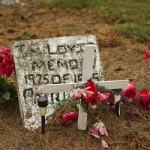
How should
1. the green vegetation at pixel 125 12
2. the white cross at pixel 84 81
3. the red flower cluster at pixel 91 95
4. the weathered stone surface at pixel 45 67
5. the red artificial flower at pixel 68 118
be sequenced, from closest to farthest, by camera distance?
the red flower cluster at pixel 91 95 → the white cross at pixel 84 81 → the red artificial flower at pixel 68 118 → the weathered stone surface at pixel 45 67 → the green vegetation at pixel 125 12

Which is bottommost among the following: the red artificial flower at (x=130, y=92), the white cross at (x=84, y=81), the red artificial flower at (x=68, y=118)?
the red artificial flower at (x=68, y=118)

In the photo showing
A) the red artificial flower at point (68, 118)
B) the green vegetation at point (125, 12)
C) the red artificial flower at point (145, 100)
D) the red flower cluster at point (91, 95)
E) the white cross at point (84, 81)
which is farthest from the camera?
the green vegetation at point (125, 12)

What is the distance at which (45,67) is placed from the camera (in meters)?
5.40

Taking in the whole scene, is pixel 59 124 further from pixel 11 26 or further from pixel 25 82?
pixel 11 26

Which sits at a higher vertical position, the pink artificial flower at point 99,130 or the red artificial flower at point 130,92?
the red artificial flower at point 130,92

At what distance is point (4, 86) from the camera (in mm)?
5500

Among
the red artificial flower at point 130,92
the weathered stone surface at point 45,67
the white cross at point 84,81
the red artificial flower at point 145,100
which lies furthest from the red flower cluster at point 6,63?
the red artificial flower at point 145,100

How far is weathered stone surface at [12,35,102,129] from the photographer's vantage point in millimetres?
5266

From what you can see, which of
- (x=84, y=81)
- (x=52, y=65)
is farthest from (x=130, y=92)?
(x=52, y=65)

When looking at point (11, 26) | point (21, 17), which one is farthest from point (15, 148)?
point (21, 17)

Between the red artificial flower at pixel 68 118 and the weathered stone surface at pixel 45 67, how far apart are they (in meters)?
0.27

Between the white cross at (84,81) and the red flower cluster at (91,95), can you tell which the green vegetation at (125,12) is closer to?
the white cross at (84,81)

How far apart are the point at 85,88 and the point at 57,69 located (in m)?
0.79

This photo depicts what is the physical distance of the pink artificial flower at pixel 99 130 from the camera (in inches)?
189
